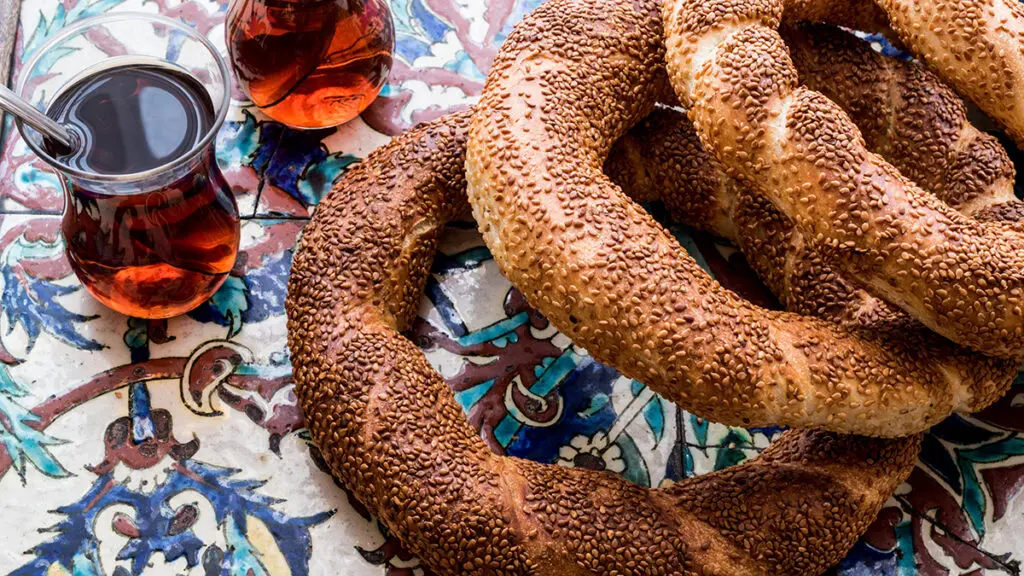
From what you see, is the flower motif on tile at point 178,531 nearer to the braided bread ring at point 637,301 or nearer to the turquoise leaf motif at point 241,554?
the turquoise leaf motif at point 241,554

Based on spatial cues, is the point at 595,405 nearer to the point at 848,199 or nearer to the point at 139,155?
the point at 848,199

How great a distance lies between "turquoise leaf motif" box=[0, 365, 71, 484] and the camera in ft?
4.37

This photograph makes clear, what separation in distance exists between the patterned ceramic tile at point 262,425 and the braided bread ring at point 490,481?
8 cm

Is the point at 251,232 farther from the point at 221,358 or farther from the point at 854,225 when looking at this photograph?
the point at 854,225

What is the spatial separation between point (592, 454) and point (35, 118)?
77 centimetres

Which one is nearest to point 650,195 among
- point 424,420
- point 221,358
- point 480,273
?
point 480,273

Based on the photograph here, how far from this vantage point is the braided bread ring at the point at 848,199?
1.19 meters

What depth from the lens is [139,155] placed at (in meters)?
1.23

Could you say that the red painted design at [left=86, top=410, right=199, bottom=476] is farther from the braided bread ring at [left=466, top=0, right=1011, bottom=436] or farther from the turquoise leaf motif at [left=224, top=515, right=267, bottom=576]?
the braided bread ring at [left=466, top=0, right=1011, bottom=436]

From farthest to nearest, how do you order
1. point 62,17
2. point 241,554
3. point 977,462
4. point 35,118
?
point 62,17 < point 977,462 < point 241,554 < point 35,118

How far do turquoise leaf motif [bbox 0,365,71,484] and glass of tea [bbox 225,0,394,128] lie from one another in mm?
515

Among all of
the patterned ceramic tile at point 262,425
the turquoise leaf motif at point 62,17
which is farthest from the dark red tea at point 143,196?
the turquoise leaf motif at point 62,17

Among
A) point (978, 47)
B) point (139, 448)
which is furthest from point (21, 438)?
point (978, 47)

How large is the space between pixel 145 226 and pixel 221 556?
0.41 m
